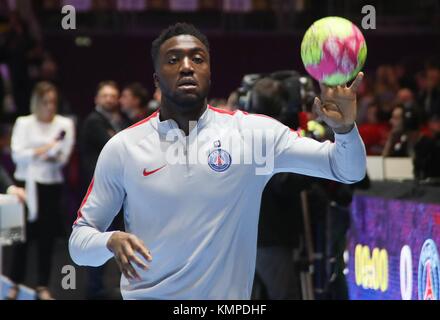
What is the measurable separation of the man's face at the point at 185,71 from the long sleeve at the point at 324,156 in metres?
0.35

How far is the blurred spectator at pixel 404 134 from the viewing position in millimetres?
8250

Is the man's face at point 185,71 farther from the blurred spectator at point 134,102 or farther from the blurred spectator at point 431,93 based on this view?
the blurred spectator at point 431,93

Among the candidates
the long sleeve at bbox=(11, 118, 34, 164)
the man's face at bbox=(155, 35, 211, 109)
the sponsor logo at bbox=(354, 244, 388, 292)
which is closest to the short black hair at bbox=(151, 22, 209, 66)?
the man's face at bbox=(155, 35, 211, 109)

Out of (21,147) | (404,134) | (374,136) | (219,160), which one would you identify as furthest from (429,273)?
(21,147)

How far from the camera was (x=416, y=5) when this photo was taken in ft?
47.4

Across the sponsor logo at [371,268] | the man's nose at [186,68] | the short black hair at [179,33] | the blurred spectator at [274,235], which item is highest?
the short black hair at [179,33]

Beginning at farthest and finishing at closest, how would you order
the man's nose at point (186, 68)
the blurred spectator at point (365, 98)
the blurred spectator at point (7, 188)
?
the blurred spectator at point (365, 98) < the blurred spectator at point (7, 188) < the man's nose at point (186, 68)

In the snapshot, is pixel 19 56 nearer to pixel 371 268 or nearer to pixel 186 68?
pixel 371 268

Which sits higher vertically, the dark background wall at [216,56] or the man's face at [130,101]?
the dark background wall at [216,56]

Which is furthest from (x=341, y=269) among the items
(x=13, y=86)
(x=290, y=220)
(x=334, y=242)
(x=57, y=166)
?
(x=13, y=86)

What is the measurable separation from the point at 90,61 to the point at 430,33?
4.86 meters

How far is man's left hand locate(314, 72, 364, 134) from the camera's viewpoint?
3453 mm

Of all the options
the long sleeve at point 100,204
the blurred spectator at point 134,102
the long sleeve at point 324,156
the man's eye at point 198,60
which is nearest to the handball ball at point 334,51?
the long sleeve at point 324,156

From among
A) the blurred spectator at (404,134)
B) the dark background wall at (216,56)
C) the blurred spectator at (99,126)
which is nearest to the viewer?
the blurred spectator at (99,126)
